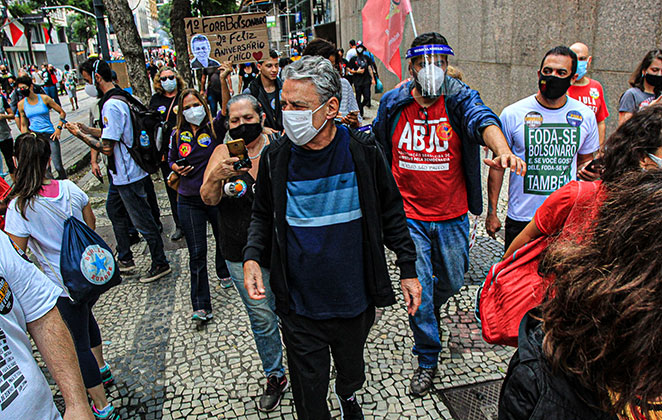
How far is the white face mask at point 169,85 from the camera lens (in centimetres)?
586

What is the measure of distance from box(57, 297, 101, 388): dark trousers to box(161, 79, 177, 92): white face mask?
3.63 metres

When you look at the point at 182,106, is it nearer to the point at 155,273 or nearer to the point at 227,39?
the point at 155,273

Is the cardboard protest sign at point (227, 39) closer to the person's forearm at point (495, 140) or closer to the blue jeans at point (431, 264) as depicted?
the blue jeans at point (431, 264)

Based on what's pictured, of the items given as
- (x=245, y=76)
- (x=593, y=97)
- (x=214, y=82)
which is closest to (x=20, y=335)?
(x=593, y=97)

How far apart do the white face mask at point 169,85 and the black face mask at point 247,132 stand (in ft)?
10.8

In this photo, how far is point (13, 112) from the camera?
10.1 meters

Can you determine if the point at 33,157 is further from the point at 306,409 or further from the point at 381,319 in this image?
the point at 381,319

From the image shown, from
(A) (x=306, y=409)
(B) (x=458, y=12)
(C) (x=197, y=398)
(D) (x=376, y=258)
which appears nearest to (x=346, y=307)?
(D) (x=376, y=258)

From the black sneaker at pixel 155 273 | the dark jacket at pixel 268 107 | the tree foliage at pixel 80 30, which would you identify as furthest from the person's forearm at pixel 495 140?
the tree foliage at pixel 80 30

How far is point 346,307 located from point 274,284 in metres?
0.37

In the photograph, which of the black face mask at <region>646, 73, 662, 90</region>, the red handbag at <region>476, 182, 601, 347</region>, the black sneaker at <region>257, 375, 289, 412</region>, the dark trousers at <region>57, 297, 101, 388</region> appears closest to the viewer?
the red handbag at <region>476, 182, 601, 347</region>

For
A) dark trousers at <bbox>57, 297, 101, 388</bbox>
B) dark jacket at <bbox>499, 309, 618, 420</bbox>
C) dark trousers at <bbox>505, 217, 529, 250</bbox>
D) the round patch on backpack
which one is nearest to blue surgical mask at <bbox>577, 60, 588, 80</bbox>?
dark trousers at <bbox>505, 217, 529, 250</bbox>

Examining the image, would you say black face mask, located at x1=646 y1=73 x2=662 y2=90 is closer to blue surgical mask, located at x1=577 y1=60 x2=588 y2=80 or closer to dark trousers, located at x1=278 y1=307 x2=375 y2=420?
blue surgical mask, located at x1=577 y1=60 x2=588 y2=80

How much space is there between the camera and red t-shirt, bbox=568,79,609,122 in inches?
177
